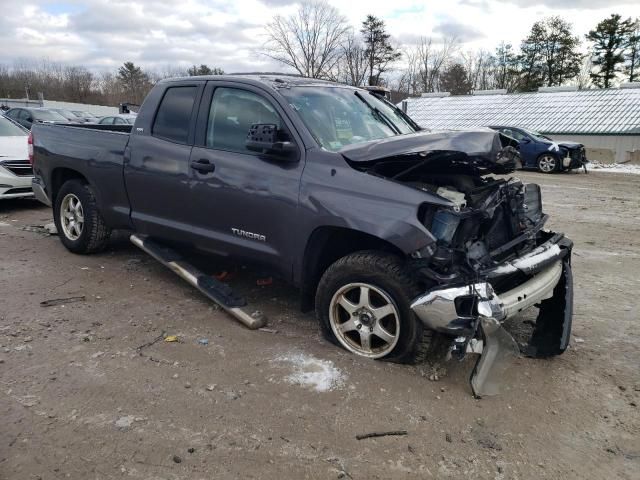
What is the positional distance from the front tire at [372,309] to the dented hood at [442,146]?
2.24ft

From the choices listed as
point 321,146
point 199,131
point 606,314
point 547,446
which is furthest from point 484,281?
point 199,131

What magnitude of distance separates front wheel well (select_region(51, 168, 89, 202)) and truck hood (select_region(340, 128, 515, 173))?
11.6 ft

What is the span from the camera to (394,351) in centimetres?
348

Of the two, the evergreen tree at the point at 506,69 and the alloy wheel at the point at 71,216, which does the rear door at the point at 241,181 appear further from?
the evergreen tree at the point at 506,69

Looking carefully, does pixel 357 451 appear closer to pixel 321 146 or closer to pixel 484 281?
pixel 484 281

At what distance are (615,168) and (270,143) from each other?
2121 centimetres

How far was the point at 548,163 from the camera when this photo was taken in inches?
693

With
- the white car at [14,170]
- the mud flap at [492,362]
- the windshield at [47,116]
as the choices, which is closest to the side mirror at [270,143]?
the mud flap at [492,362]

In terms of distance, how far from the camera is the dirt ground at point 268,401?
262 cm

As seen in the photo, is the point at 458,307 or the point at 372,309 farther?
the point at 372,309

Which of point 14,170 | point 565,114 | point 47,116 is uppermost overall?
point 565,114

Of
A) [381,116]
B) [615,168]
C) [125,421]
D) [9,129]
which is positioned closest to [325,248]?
[381,116]

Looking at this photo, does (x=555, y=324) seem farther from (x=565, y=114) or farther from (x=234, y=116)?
(x=565, y=114)

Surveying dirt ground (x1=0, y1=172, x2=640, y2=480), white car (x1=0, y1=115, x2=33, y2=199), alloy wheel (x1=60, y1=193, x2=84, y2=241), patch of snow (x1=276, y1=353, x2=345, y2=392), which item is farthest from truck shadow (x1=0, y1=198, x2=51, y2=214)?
patch of snow (x1=276, y1=353, x2=345, y2=392)
